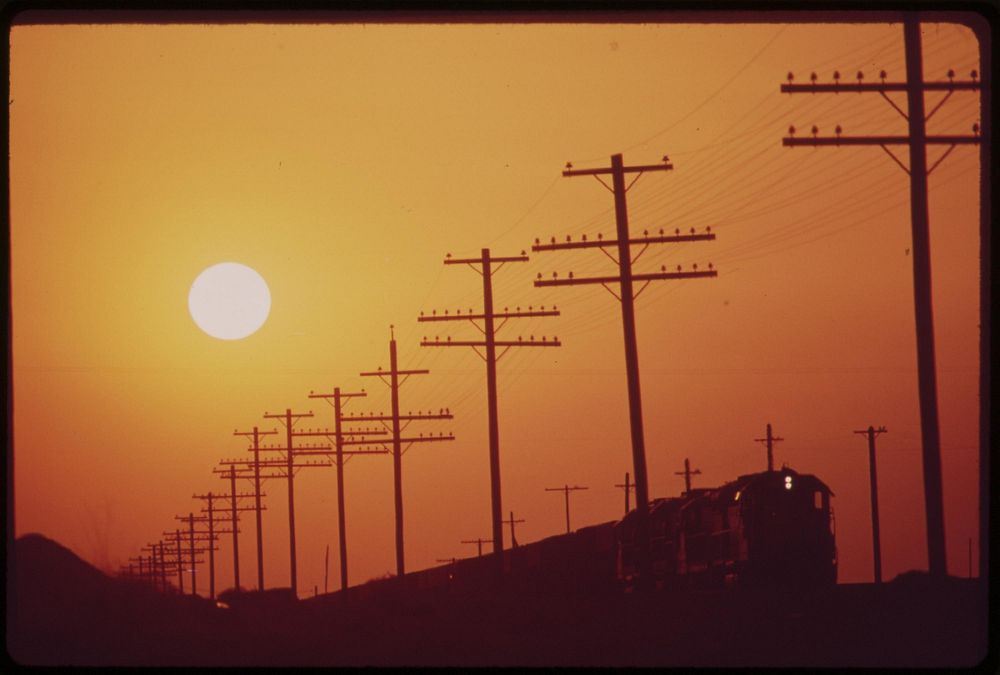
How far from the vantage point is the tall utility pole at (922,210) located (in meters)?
27.2

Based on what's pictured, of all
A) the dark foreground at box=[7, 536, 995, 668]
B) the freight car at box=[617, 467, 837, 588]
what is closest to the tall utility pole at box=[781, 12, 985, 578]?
the dark foreground at box=[7, 536, 995, 668]

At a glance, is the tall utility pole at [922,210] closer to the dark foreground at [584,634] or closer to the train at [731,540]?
the dark foreground at [584,634]

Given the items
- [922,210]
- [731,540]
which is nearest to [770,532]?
[731,540]

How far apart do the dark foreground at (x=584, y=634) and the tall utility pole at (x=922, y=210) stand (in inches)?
51.8

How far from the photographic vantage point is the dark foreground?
23.6 m

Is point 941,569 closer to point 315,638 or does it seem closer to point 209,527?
point 315,638

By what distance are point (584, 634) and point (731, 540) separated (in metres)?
13.1

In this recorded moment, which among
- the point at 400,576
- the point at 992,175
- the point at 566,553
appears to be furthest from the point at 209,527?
the point at 992,175

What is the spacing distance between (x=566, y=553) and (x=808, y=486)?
47.2 feet

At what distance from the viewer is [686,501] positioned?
1703 inches

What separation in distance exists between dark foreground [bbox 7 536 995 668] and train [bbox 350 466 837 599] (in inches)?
193

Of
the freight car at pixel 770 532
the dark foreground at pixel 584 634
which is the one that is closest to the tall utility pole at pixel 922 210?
the dark foreground at pixel 584 634

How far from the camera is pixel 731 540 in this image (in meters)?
39.9

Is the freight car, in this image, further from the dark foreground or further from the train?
the dark foreground
